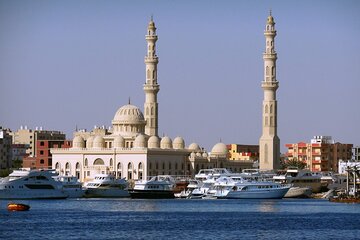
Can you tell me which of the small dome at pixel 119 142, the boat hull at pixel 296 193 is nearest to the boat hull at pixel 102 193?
the boat hull at pixel 296 193

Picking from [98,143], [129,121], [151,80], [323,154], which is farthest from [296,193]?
[323,154]

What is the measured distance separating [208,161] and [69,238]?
92.8 m

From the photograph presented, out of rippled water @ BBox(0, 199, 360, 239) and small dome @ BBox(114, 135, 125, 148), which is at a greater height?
small dome @ BBox(114, 135, 125, 148)

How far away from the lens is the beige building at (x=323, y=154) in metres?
173

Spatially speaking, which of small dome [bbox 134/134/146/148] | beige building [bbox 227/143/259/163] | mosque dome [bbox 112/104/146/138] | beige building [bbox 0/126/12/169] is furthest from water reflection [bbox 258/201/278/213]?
beige building [bbox 227/143/259/163]

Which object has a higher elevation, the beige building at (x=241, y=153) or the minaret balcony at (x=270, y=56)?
the minaret balcony at (x=270, y=56)

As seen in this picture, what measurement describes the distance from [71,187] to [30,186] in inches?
313

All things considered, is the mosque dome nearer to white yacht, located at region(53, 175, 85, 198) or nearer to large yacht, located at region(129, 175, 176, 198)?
large yacht, located at region(129, 175, 176, 198)

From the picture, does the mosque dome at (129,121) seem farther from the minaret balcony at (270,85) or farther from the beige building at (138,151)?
the minaret balcony at (270,85)

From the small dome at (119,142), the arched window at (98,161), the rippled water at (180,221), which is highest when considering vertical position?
the small dome at (119,142)

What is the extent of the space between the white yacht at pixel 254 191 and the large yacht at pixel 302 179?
502 inches

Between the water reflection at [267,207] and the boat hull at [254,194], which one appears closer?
the water reflection at [267,207]

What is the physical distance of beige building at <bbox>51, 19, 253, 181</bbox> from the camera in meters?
148

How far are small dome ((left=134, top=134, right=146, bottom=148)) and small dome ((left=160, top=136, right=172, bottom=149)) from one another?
19.9ft
